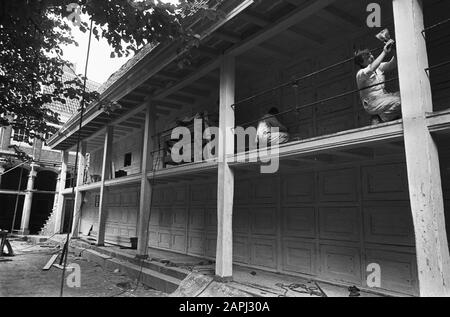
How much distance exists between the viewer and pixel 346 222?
21.6ft

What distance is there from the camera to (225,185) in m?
6.98

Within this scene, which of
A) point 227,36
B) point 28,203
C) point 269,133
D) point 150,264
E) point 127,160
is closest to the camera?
point 269,133

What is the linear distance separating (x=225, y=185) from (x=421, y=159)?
3843mm

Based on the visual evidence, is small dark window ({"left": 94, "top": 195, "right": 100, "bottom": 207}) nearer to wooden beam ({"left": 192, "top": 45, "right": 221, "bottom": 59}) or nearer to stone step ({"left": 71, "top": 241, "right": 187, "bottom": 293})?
stone step ({"left": 71, "top": 241, "right": 187, "bottom": 293})

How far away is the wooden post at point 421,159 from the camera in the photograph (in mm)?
3703

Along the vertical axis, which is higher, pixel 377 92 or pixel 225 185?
pixel 377 92

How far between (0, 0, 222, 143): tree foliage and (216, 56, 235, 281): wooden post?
168cm

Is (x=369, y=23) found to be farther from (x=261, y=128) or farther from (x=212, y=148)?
(x=212, y=148)

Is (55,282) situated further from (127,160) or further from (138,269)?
(127,160)

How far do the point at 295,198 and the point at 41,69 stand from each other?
647 cm

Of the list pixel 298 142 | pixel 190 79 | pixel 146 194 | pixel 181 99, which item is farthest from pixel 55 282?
pixel 298 142

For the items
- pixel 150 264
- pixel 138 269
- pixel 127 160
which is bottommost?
pixel 138 269

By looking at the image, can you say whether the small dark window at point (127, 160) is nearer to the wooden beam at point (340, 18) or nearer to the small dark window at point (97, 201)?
the small dark window at point (97, 201)

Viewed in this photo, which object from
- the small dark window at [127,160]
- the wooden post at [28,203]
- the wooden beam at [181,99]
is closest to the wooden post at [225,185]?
the wooden beam at [181,99]
